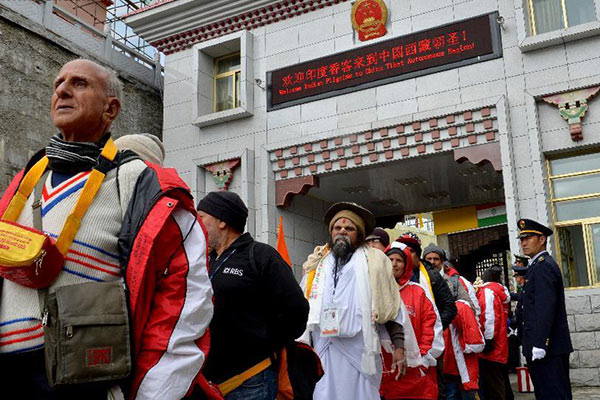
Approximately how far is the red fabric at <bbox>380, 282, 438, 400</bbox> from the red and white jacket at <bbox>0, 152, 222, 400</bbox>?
311cm

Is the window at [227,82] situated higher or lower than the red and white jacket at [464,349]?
higher

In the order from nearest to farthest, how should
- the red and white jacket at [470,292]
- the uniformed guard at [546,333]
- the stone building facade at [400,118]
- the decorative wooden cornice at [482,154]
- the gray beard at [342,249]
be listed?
the gray beard at [342,249] < the uniformed guard at [546,333] < the red and white jacket at [470,292] < the stone building facade at [400,118] < the decorative wooden cornice at [482,154]

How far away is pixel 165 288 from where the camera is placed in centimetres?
178

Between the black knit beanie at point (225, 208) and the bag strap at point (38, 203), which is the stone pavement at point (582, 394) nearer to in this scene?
the black knit beanie at point (225, 208)

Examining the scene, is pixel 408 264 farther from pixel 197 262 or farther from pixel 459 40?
pixel 459 40

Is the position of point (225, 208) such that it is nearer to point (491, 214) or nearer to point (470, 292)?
point (470, 292)

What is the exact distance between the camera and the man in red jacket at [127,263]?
1.69 meters

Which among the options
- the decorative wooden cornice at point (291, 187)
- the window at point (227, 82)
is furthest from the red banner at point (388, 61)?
the decorative wooden cornice at point (291, 187)

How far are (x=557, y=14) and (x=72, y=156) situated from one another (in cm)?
996

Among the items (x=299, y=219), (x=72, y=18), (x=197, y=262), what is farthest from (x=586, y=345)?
(x=72, y=18)

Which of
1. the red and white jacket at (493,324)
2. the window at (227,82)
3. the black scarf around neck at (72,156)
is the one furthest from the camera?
the window at (227,82)

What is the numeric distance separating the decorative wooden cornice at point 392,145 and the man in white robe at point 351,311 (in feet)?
20.0

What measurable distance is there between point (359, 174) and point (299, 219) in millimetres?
1681

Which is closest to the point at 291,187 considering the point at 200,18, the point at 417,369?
the point at 200,18
